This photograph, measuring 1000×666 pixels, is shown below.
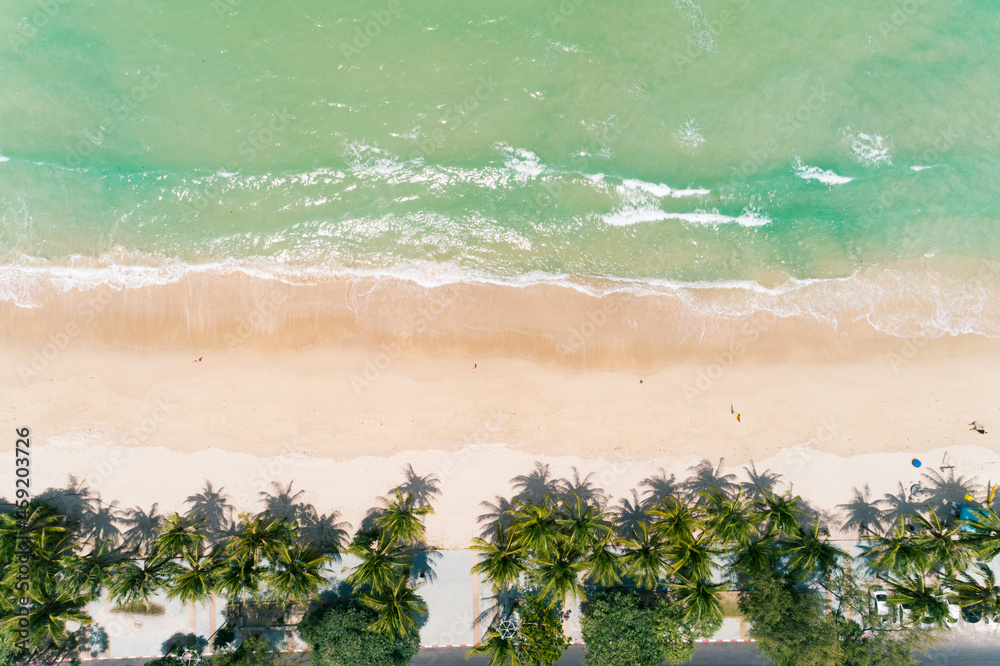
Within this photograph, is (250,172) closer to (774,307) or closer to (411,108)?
(411,108)

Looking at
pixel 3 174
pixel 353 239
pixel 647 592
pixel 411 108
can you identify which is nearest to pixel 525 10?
pixel 411 108

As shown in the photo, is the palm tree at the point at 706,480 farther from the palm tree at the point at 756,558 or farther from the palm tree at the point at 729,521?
the palm tree at the point at 756,558

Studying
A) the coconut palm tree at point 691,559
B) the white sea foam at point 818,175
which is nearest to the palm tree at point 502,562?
the coconut palm tree at point 691,559

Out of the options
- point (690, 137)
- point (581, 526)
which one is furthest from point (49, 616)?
point (690, 137)

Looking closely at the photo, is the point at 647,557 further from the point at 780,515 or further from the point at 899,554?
the point at 899,554

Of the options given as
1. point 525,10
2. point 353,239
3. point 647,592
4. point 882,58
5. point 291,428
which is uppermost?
point 525,10

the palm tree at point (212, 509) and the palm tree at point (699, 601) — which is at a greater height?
the palm tree at point (212, 509)
